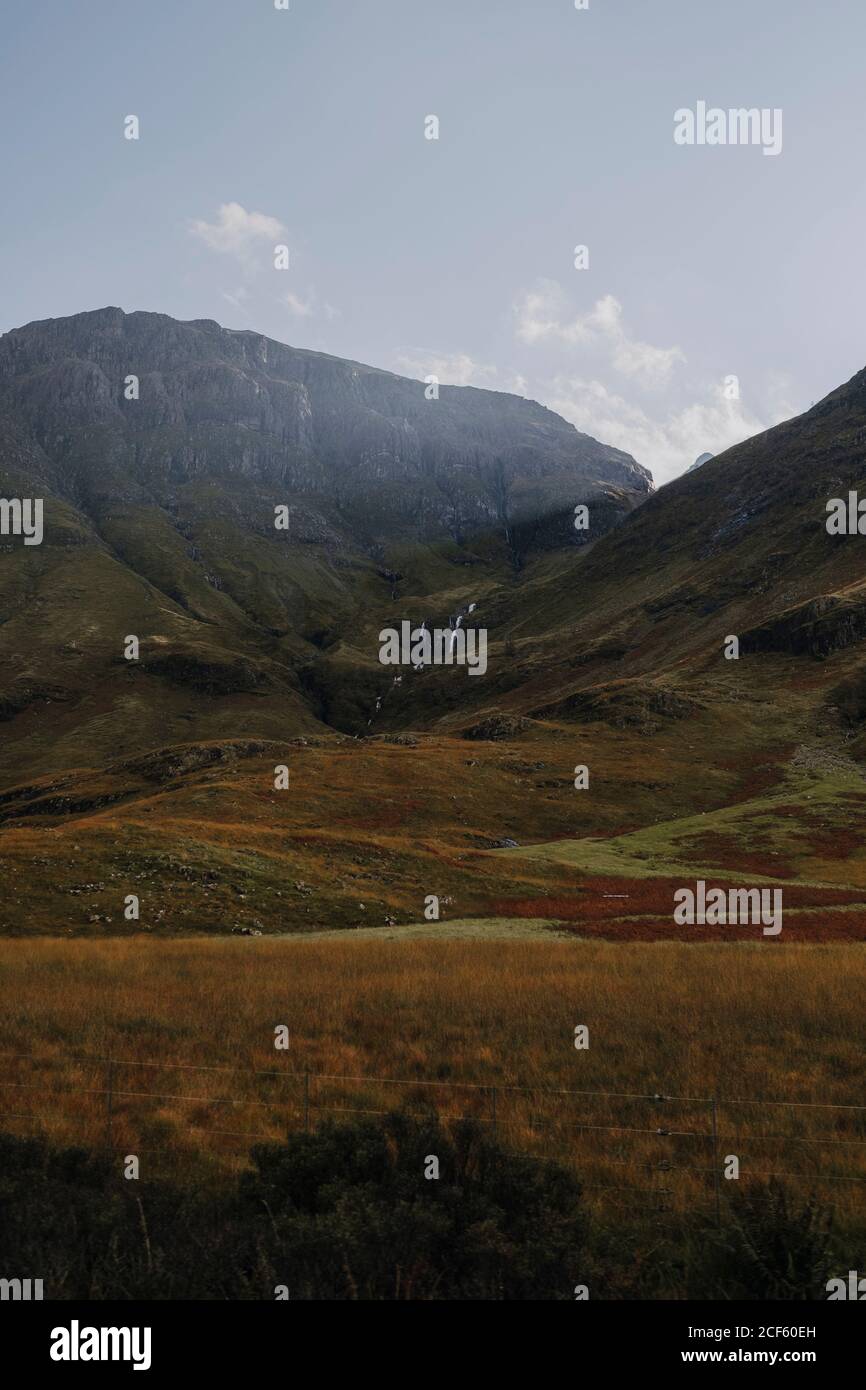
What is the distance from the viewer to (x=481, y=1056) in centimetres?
1474

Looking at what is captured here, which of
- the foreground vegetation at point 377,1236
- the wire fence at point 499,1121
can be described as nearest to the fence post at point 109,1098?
the wire fence at point 499,1121

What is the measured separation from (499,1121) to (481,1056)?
2988 mm

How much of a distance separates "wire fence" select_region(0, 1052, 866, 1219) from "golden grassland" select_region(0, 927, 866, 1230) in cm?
4

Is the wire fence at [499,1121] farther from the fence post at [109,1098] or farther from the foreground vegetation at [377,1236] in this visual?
the foreground vegetation at [377,1236]

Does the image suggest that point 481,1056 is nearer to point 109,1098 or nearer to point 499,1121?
point 499,1121

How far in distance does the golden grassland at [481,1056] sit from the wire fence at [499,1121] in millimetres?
40

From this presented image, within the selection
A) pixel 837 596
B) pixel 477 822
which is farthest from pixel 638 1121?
pixel 837 596

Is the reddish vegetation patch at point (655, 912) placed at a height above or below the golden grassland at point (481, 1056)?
below

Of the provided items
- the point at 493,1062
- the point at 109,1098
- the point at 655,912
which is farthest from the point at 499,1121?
the point at 655,912

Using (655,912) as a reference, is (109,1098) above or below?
above

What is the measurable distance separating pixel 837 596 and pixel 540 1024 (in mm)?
147597

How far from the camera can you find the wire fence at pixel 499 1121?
1030 centimetres

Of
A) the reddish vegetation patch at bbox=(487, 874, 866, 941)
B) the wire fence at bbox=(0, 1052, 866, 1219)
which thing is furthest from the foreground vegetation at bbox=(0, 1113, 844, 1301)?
the reddish vegetation patch at bbox=(487, 874, 866, 941)

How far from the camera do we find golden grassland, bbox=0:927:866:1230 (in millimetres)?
11141
